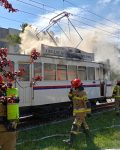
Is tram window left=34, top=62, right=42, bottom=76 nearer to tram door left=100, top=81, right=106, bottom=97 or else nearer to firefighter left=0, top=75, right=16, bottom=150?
tram door left=100, top=81, right=106, bottom=97

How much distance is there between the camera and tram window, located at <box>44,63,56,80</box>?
18.2 meters

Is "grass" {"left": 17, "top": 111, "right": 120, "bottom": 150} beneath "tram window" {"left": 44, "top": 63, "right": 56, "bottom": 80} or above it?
beneath

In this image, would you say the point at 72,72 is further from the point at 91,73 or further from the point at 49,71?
the point at 91,73

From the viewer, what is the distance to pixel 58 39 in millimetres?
25938

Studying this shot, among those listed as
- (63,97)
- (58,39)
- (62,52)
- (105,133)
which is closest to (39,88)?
(63,97)

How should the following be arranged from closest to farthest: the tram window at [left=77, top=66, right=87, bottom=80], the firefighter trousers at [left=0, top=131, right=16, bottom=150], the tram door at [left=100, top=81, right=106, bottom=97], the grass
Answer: the firefighter trousers at [left=0, top=131, right=16, bottom=150] < the grass < the tram window at [left=77, top=66, right=87, bottom=80] < the tram door at [left=100, top=81, right=106, bottom=97]

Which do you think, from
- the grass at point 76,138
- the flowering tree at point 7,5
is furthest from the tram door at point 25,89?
the flowering tree at point 7,5

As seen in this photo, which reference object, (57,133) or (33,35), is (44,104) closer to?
(57,133)

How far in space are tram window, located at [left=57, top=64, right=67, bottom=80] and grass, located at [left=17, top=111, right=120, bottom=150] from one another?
3.61 meters

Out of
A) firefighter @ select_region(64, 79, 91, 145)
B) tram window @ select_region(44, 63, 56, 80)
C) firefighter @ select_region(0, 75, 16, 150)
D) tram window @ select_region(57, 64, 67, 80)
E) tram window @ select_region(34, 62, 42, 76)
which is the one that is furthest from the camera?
tram window @ select_region(57, 64, 67, 80)

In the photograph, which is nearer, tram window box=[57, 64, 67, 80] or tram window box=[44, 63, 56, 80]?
tram window box=[44, 63, 56, 80]

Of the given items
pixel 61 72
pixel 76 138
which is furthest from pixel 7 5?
pixel 61 72

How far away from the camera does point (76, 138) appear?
12.0 m

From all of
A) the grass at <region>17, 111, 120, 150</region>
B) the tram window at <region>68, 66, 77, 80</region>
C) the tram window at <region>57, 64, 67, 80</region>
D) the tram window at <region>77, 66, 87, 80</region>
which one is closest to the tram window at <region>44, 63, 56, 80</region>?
the tram window at <region>57, 64, 67, 80</region>
